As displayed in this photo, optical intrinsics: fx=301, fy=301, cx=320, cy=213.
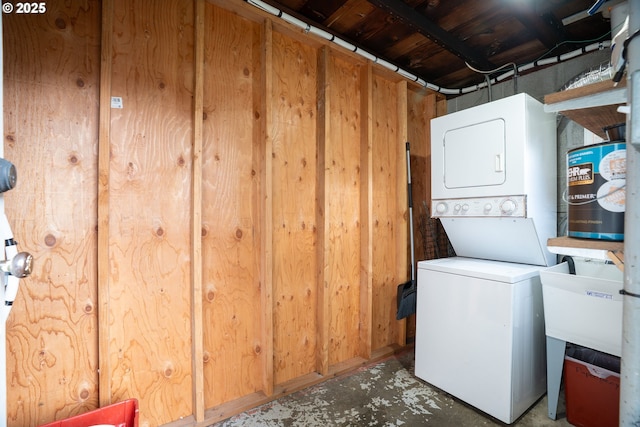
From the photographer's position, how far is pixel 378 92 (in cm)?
258

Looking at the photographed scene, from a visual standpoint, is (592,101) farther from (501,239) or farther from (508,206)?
(501,239)

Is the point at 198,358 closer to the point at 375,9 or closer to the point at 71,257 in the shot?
the point at 71,257

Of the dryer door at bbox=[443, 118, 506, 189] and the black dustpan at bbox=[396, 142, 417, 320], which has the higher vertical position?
the dryer door at bbox=[443, 118, 506, 189]

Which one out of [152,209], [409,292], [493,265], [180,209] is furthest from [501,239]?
[152,209]

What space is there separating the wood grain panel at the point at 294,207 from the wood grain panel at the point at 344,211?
16 centimetres

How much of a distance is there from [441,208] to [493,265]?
0.50m

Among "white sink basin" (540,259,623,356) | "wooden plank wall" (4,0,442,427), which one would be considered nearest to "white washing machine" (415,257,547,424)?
"white sink basin" (540,259,623,356)

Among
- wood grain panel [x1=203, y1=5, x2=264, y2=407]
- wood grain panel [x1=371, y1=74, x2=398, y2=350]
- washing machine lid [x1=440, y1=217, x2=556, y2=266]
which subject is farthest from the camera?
wood grain panel [x1=371, y1=74, x2=398, y2=350]

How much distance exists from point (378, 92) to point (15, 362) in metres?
2.78

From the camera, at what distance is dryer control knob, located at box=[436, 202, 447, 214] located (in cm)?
217

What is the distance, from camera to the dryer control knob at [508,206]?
1.78 m

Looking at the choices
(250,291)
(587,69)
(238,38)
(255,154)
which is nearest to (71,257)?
(250,291)

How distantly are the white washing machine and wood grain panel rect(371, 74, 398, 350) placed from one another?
543 millimetres

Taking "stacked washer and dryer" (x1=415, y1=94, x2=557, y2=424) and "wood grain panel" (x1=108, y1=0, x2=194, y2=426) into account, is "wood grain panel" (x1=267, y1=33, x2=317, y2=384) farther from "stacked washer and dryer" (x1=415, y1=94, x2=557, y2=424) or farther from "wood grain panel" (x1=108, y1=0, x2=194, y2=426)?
"stacked washer and dryer" (x1=415, y1=94, x2=557, y2=424)
